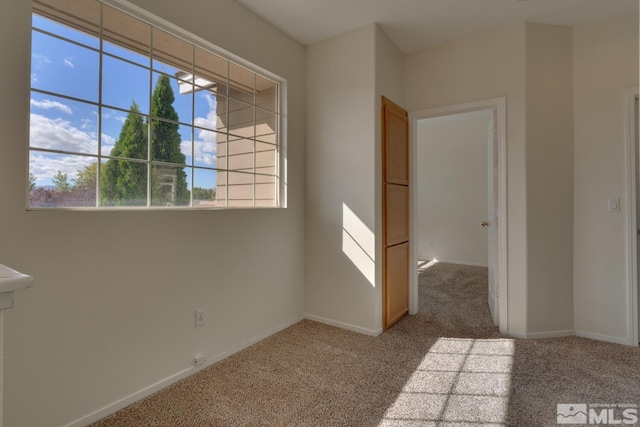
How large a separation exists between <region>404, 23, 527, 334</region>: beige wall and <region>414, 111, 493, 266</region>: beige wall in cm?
289

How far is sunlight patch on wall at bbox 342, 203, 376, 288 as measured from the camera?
277cm

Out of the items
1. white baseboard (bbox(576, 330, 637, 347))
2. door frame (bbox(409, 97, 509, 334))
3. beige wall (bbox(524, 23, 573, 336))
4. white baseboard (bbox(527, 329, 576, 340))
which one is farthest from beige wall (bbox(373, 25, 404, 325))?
white baseboard (bbox(576, 330, 637, 347))

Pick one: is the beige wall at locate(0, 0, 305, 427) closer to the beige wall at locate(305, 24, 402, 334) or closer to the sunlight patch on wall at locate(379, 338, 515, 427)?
the beige wall at locate(305, 24, 402, 334)

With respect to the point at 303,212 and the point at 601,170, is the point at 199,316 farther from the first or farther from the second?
the point at 601,170

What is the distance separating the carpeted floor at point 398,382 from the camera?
1.72 m

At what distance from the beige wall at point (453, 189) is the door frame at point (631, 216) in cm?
322

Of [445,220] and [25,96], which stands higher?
[25,96]

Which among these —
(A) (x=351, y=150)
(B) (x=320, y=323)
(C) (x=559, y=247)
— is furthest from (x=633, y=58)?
(B) (x=320, y=323)

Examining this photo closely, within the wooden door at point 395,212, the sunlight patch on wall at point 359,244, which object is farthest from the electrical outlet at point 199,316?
the wooden door at point 395,212

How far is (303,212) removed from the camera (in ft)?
10.3

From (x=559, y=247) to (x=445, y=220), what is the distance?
140 inches

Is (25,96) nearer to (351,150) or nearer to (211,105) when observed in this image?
(211,105)

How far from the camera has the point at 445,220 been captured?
6.27m

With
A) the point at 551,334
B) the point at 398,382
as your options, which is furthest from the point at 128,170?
the point at 551,334
